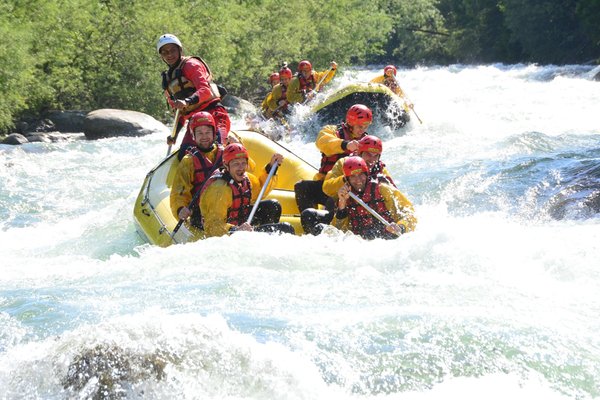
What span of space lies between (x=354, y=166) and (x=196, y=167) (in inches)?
54.3

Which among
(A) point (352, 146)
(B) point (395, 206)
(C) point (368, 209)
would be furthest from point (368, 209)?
(A) point (352, 146)

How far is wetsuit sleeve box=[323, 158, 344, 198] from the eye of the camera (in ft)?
25.4

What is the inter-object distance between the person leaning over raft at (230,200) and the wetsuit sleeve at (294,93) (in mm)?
9130

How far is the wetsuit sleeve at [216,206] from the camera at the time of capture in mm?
7305

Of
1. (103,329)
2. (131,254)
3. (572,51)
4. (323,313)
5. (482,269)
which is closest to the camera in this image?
(103,329)

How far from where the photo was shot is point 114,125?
723 inches

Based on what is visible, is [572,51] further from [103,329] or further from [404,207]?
[103,329]

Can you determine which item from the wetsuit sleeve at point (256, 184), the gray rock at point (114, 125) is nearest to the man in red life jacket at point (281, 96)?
the gray rock at point (114, 125)

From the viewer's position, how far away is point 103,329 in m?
4.59

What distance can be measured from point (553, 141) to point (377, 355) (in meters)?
9.51

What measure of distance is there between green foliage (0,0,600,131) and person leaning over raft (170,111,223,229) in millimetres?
9982

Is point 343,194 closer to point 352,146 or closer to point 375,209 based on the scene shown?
point 375,209

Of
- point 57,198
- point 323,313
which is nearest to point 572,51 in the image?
point 57,198

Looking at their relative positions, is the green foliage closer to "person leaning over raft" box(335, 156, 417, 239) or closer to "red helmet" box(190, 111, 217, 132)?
"red helmet" box(190, 111, 217, 132)
